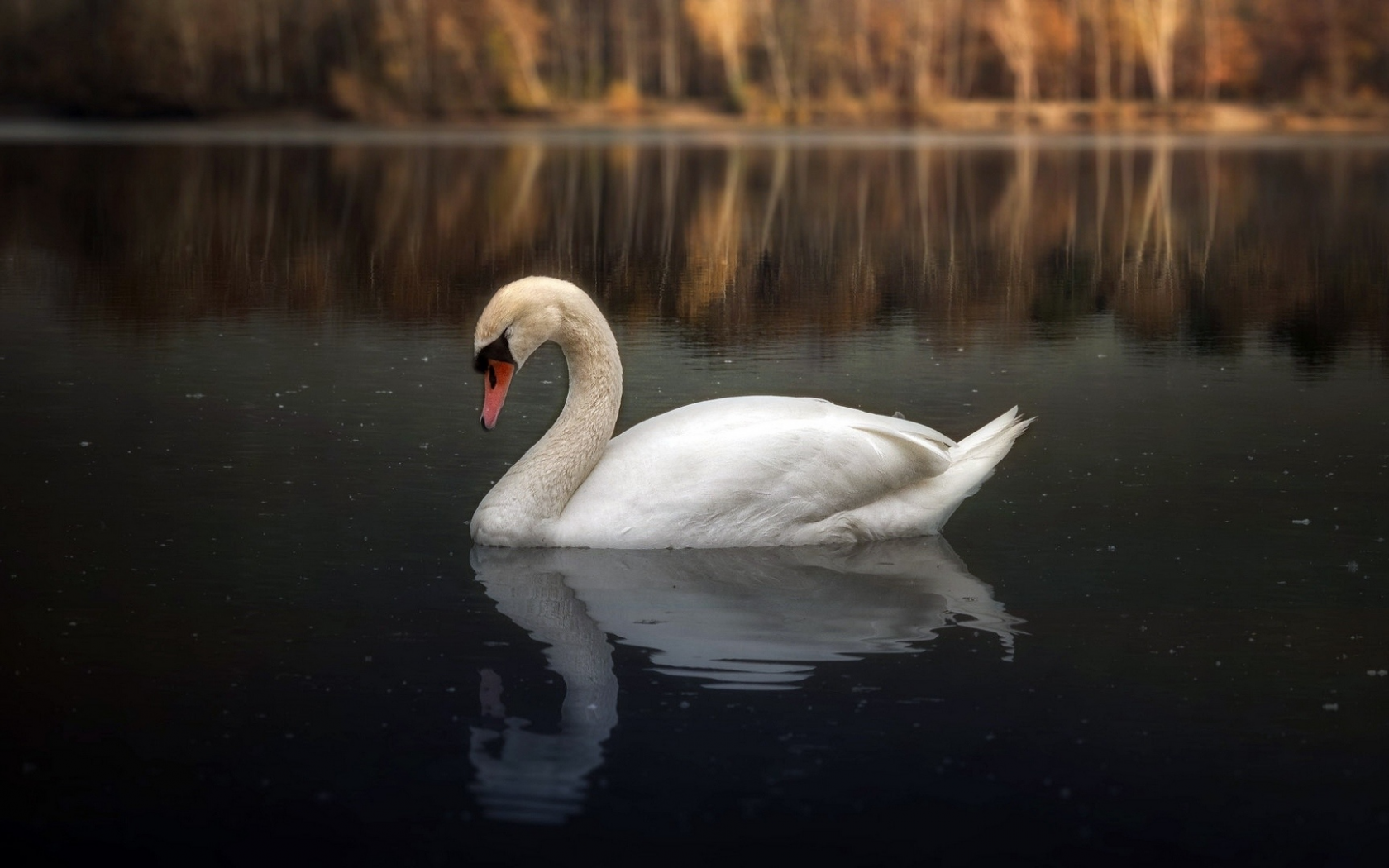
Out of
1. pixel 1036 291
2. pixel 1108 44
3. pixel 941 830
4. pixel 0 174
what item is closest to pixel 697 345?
pixel 1036 291

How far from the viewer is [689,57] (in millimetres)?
85312

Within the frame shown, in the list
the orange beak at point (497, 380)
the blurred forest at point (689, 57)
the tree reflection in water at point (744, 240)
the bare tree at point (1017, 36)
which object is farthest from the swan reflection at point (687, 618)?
the bare tree at point (1017, 36)

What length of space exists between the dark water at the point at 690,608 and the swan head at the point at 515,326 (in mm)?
631

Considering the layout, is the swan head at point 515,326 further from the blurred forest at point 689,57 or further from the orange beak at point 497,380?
the blurred forest at point 689,57

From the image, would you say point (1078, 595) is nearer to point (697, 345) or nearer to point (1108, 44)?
point (697, 345)

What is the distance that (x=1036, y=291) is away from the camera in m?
16.2

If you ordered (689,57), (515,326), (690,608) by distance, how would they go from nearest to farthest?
(690,608)
(515,326)
(689,57)

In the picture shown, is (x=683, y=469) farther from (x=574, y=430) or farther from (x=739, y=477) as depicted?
(x=574, y=430)

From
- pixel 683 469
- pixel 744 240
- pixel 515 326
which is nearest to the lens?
pixel 683 469

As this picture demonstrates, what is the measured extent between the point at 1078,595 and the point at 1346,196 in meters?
23.3

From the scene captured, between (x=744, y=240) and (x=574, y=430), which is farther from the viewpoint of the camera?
(x=744, y=240)

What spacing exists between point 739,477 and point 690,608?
886 millimetres

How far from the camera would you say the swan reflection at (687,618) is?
505 cm

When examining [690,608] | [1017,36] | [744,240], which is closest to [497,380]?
[690,608]
